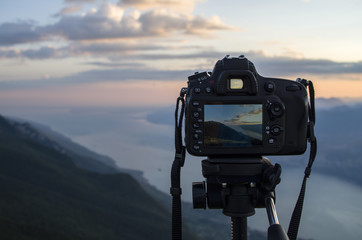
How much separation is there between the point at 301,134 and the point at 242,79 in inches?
23.7

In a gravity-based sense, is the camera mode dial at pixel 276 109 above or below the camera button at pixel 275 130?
above

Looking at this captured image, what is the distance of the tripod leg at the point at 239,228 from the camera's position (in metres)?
2.78

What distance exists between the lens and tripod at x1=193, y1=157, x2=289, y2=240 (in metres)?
2.63

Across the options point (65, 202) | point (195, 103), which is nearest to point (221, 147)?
point (195, 103)

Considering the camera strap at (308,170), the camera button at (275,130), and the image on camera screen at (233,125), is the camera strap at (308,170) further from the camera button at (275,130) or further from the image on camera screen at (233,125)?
the image on camera screen at (233,125)

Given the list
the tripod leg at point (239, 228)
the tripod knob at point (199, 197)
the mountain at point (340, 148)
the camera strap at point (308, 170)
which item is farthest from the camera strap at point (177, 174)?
the mountain at point (340, 148)

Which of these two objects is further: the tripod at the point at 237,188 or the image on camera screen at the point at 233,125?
the tripod at the point at 237,188

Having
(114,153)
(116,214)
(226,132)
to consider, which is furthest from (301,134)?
(114,153)

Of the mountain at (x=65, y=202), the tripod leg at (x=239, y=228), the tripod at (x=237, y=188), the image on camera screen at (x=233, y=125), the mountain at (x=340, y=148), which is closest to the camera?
the image on camera screen at (x=233, y=125)

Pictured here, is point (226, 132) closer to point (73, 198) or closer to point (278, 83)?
point (278, 83)

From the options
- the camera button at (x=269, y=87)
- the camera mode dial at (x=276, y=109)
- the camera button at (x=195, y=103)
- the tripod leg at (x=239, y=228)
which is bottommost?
the tripod leg at (x=239, y=228)

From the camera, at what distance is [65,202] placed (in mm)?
59938

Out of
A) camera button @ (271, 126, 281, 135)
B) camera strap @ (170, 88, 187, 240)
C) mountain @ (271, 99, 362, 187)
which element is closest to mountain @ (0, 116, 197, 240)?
mountain @ (271, 99, 362, 187)

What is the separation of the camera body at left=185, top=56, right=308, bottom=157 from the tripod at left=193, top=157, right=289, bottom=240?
0.09 metres
